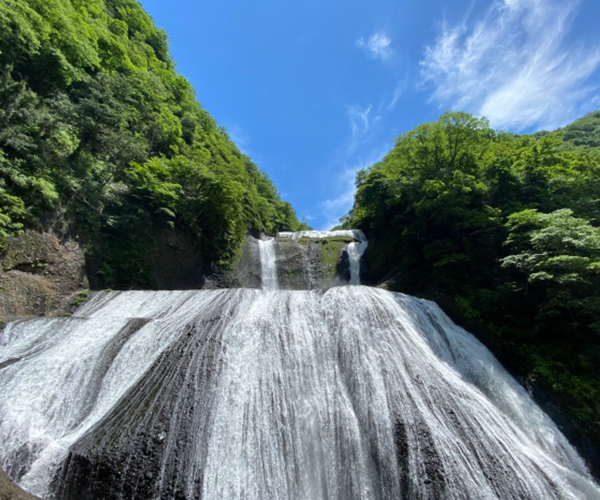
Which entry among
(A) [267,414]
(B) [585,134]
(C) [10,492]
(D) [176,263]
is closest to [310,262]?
(D) [176,263]

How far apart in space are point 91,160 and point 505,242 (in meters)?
16.6

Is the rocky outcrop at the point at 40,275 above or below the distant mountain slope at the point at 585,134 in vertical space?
below

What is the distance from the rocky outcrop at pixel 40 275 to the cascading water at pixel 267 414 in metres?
1.23

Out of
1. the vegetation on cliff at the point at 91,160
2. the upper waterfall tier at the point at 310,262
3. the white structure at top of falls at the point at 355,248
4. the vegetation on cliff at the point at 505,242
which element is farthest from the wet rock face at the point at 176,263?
the vegetation on cliff at the point at 505,242

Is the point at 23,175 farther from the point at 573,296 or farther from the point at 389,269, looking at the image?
the point at 573,296

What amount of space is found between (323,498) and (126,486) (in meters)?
3.12

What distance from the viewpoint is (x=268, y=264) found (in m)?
18.7

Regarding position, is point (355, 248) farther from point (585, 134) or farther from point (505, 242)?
point (585, 134)

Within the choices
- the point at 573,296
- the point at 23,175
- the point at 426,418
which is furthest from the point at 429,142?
the point at 23,175

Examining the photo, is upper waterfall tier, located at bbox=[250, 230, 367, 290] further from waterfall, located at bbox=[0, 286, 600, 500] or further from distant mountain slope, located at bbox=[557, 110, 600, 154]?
distant mountain slope, located at bbox=[557, 110, 600, 154]

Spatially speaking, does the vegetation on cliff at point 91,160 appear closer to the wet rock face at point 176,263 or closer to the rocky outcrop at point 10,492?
the wet rock face at point 176,263

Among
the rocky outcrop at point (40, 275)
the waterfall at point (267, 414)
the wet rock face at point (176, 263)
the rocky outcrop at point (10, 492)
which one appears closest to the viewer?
the rocky outcrop at point (10, 492)

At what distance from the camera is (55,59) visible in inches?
432

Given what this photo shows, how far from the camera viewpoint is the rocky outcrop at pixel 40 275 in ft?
24.5
